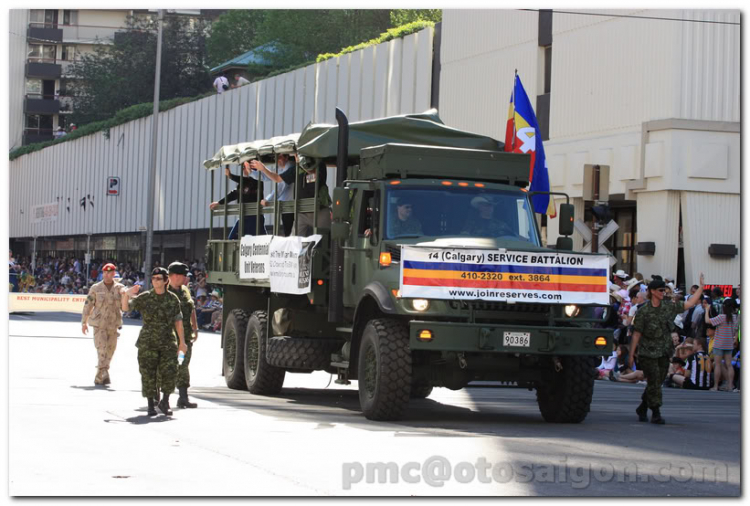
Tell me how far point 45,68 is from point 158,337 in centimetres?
8002

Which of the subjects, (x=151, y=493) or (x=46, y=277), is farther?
(x=46, y=277)

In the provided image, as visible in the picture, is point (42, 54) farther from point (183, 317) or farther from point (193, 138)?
point (183, 317)

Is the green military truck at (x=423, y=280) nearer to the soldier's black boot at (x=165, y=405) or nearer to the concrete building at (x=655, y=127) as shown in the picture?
the soldier's black boot at (x=165, y=405)

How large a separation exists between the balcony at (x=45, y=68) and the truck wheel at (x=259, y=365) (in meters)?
75.0

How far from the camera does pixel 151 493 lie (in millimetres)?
8773

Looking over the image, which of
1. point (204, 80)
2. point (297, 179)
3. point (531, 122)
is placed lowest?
point (297, 179)

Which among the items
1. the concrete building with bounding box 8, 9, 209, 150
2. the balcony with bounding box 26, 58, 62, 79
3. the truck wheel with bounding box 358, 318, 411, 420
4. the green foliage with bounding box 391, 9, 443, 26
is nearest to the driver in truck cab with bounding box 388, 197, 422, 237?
the truck wheel with bounding box 358, 318, 411, 420

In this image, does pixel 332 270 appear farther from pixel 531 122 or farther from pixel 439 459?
pixel 531 122

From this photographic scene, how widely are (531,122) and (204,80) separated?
63.5 meters

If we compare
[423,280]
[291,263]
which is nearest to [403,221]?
[423,280]

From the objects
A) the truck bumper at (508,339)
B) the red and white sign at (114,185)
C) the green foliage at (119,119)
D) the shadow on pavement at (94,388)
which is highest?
the green foliage at (119,119)

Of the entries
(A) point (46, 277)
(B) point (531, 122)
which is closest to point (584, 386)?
(B) point (531, 122)

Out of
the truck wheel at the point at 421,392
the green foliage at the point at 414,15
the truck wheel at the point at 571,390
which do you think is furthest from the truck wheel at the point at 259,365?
the green foliage at the point at 414,15

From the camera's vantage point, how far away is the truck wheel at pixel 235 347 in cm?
1852
